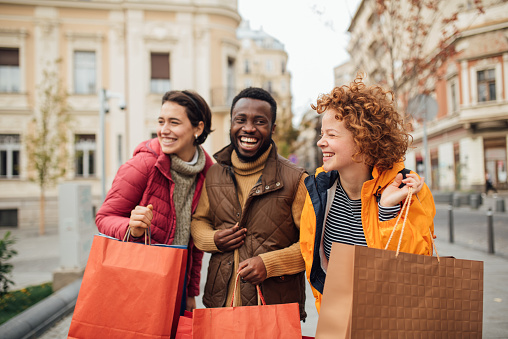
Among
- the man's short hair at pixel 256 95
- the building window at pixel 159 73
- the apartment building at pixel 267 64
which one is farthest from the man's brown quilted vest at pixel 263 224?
the apartment building at pixel 267 64

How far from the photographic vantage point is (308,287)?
18.7 feet

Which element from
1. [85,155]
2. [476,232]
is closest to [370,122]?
[476,232]

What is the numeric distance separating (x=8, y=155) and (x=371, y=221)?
63.3ft

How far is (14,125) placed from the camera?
57.1 ft

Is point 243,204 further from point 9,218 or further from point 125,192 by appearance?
point 9,218

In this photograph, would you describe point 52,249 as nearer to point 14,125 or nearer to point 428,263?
point 14,125

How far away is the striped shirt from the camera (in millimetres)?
1869

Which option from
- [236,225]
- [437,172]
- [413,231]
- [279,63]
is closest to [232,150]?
[236,225]

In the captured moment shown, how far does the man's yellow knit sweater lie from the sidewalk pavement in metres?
0.81

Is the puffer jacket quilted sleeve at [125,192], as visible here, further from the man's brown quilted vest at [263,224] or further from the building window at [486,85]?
the building window at [486,85]

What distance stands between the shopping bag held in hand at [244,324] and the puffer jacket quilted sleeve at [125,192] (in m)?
0.80

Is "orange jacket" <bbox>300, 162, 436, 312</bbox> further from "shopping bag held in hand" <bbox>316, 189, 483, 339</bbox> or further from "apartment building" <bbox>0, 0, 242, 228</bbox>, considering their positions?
"apartment building" <bbox>0, 0, 242, 228</bbox>

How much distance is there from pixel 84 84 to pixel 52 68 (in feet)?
4.78

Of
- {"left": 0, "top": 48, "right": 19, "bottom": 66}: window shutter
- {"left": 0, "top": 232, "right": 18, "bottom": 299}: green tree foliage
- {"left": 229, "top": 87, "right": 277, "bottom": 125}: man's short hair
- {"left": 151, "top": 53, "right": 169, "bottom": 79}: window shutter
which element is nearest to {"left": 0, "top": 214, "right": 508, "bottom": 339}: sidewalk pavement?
{"left": 0, "top": 232, "right": 18, "bottom": 299}: green tree foliage
